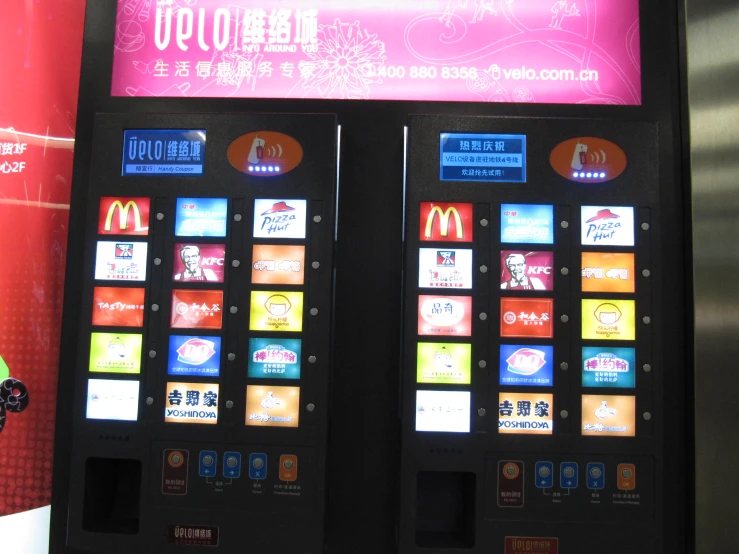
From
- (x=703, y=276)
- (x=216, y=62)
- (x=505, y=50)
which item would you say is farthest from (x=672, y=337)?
(x=216, y=62)

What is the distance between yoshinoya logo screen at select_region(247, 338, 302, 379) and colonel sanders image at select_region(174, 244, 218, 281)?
0.25 metres

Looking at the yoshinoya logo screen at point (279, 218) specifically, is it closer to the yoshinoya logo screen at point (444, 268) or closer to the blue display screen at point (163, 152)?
the blue display screen at point (163, 152)

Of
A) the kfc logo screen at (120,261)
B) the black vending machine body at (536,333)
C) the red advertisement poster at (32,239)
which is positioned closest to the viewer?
the black vending machine body at (536,333)

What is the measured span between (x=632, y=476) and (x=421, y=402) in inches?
26.8

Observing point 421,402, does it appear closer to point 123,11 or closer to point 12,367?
point 12,367

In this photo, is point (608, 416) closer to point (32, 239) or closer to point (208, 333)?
point (208, 333)

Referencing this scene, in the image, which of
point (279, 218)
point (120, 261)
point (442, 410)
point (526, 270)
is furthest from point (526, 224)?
Result: point (120, 261)

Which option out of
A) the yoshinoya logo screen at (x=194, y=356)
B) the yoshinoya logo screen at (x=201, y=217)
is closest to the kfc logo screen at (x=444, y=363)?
the yoshinoya logo screen at (x=194, y=356)

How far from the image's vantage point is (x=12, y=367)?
6.67ft

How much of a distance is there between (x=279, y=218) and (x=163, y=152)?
0.45m

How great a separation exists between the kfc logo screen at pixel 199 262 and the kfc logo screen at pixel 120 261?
0.37 ft

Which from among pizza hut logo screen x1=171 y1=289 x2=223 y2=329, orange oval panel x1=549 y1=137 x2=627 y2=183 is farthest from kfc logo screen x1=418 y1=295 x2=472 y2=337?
pizza hut logo screen x1=171 y1=289 x2=223 y2=329

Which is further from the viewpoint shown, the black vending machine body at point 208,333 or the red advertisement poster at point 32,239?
the red advertisement poster at point 32,239

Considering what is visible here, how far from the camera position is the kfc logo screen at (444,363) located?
1.83 meters
